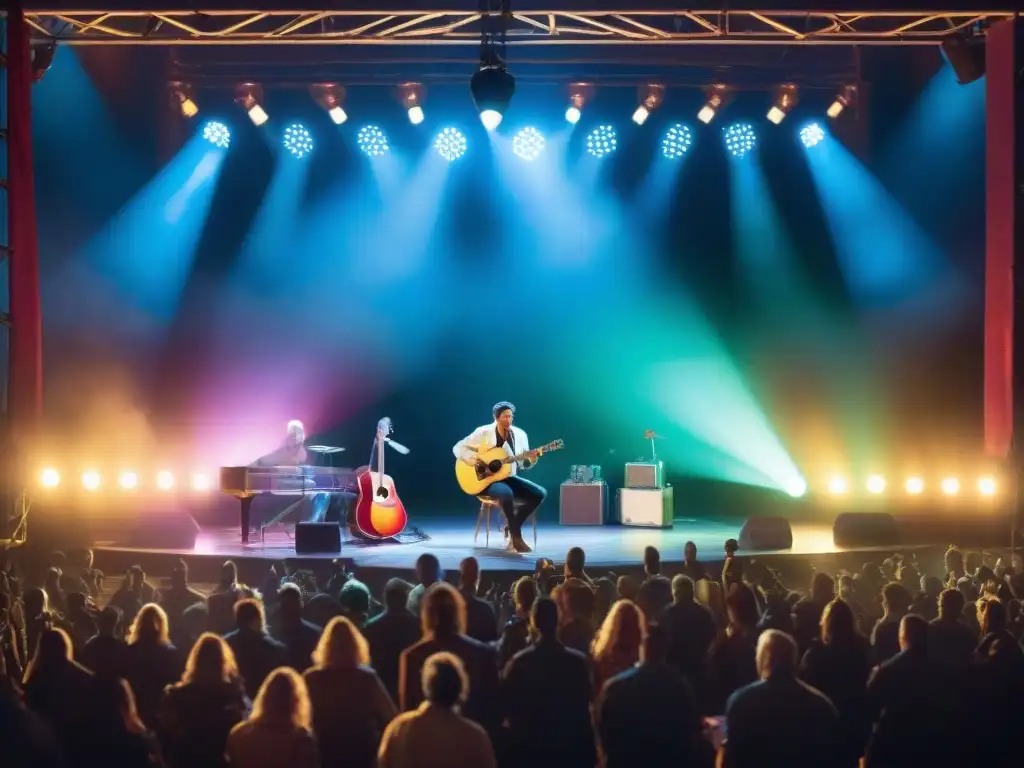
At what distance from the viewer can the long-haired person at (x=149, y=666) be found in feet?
15.6

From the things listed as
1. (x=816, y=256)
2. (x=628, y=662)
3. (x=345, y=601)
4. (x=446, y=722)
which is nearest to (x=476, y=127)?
(x=816, y=256)

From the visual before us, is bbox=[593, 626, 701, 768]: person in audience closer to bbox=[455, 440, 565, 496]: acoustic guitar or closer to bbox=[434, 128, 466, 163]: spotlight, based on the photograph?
bbox=[455, 440, 565, 496]: acoustic guitar

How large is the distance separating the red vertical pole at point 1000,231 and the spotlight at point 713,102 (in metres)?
3.49

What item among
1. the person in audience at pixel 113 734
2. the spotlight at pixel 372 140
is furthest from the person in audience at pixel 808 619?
the spotlight at pixel 372 140

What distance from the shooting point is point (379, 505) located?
10.7 meters

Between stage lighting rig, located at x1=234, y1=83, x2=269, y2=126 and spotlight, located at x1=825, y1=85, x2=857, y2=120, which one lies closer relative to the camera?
stage lighting rig, located at x1=234, y1=83, x2=269, y2=126

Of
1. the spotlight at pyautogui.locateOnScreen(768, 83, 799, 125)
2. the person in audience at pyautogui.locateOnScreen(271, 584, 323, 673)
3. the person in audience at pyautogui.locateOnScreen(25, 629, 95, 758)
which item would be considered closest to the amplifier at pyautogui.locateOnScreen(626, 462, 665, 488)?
the spotlight at pyautogui.locateOnScreen(768, 83, 799, 125)

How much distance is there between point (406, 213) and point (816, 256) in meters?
5.06

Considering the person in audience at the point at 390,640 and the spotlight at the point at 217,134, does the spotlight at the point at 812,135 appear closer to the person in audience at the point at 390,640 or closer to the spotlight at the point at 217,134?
the spotlight at the point at 217,134

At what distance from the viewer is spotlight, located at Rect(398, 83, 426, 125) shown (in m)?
13.1

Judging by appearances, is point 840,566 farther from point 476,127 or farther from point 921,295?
point 476,127

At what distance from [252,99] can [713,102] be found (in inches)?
210

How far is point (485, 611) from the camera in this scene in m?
5.57

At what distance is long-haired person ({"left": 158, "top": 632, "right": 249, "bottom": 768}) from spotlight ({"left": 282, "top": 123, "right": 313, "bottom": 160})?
10373 millimetres
